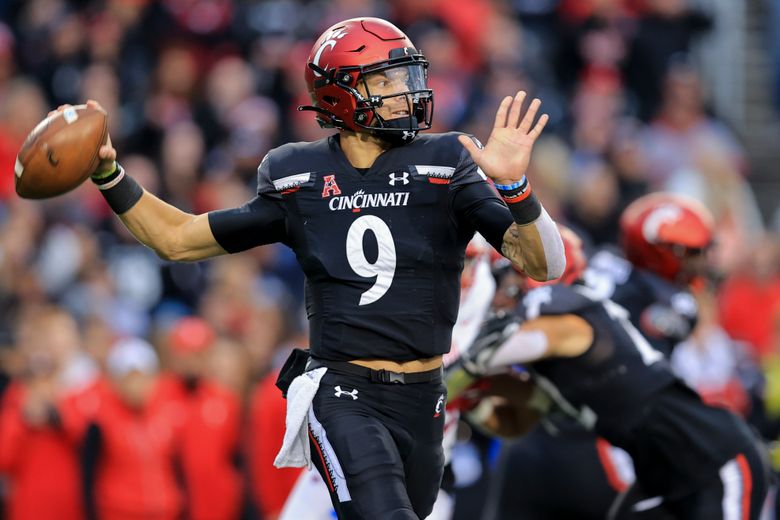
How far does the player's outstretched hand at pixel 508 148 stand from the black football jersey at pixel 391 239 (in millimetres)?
268

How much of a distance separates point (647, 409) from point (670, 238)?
49.5 inches

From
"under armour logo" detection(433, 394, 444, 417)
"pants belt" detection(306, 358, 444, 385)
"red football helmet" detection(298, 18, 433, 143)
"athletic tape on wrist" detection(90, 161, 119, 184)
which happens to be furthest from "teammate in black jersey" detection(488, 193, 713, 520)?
"athletic tape on wrist" detection(90, 161, 119, 184)

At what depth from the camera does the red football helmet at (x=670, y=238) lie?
287 inches

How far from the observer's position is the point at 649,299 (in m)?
7.31

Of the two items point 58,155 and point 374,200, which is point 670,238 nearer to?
point 374,200

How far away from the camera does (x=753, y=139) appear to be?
14328 mm

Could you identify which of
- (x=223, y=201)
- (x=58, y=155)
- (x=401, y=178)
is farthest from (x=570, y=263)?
(x=223, y=201)

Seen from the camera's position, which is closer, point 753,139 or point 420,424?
point 420,424

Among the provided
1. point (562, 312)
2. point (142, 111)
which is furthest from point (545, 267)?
point (142, 111)

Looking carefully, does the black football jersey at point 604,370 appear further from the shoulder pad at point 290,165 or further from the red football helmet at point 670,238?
the shoulder pad at point 290,165

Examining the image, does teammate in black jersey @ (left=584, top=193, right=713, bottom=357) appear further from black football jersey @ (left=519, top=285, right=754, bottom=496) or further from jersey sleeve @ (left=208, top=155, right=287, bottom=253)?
jersey sleeve @ (left=208, top=155, right=287, bottom=253)

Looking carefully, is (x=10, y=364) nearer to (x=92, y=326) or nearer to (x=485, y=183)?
(x=92, y=326)

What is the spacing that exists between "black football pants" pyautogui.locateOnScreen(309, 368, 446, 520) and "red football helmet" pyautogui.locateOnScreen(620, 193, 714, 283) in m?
2.37

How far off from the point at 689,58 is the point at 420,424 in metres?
9.48
